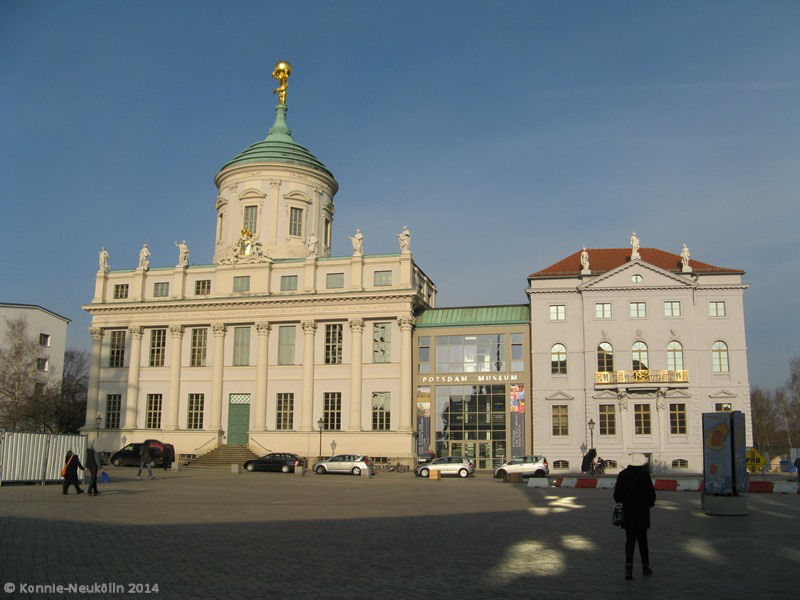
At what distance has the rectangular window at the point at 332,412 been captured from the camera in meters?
59.8

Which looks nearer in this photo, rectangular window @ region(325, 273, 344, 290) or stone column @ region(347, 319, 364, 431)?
stone column @ region(347, 319, 364, 431)

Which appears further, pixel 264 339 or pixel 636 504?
pixel 264 339

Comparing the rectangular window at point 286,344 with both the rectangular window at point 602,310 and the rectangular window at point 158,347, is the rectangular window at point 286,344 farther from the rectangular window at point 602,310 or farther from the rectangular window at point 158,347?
the rectangular window at point 602,310

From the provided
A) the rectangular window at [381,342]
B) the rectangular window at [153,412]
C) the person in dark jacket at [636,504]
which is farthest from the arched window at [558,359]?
the person in dark jacket at [636,504]

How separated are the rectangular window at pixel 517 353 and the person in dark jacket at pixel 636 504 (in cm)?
4453

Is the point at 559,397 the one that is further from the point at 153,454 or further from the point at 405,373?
the point at 153,454

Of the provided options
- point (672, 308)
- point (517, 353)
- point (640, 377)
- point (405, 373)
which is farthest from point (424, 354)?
point (672, 308)

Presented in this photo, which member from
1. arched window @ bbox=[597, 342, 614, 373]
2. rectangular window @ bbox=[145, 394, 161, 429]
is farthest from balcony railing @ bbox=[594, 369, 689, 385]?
rectangular window @ bbox=[145, 394, 161, 429]

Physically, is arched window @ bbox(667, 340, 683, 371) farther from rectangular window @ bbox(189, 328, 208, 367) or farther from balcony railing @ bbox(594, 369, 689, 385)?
rectangular window @ bbox(189, 328, 208, 367)

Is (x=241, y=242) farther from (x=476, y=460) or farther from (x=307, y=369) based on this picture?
(x=476, y=460)

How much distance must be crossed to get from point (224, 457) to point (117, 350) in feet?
48.5

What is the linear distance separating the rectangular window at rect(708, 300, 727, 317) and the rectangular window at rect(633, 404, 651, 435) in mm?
7918

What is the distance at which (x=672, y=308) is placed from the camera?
182ft

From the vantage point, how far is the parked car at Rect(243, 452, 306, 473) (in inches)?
2066
